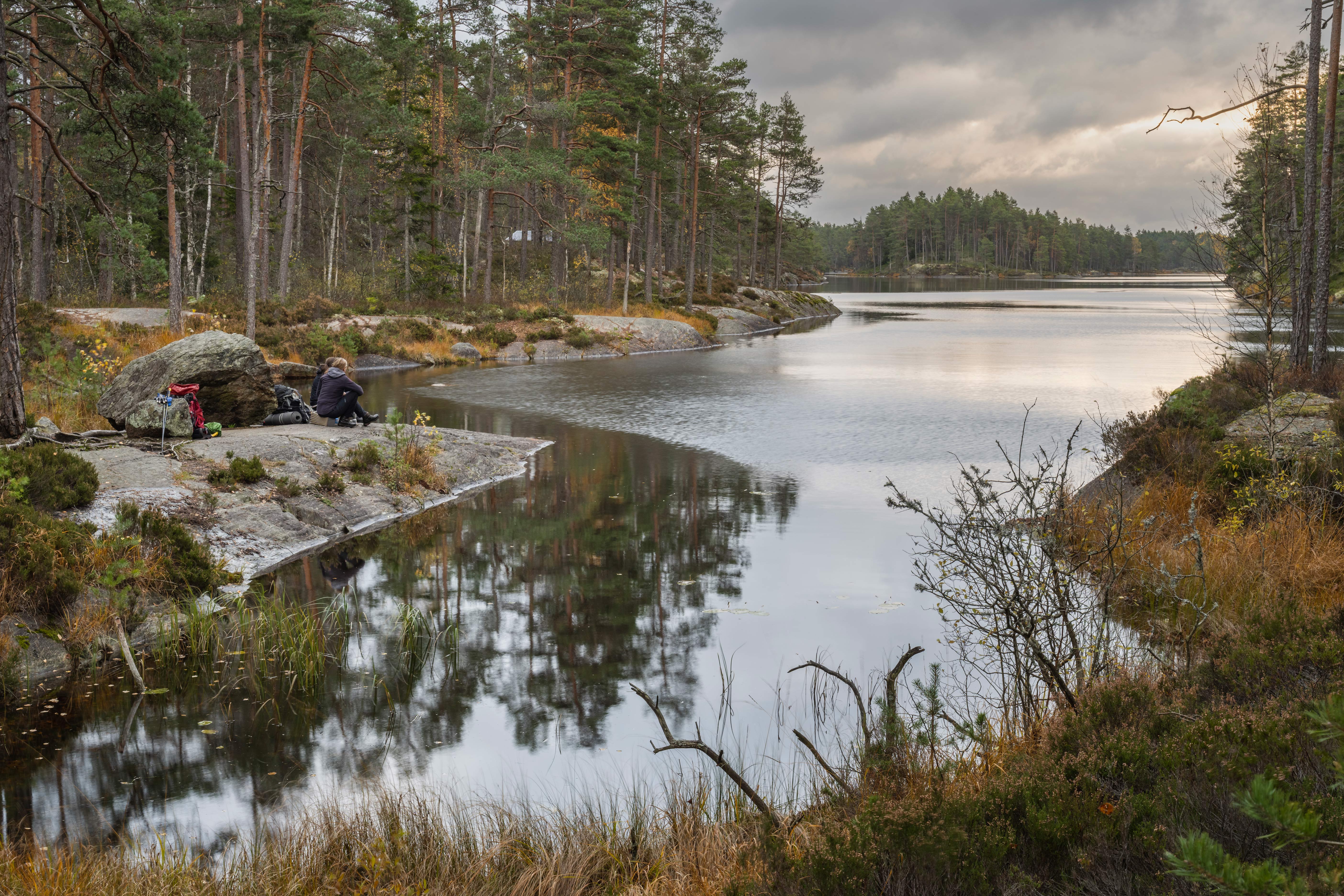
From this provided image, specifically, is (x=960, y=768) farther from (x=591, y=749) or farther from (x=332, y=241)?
(x=332, y=241)

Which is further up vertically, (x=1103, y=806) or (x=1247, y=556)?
(x=1247, y=556)

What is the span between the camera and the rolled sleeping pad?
51.3 feet

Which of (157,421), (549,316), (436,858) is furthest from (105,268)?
(436,858)

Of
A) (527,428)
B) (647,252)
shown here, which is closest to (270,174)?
(647,252)

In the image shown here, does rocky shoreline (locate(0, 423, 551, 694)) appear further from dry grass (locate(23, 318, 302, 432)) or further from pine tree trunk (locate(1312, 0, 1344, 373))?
pine tree trunk (locate(1312, 0, 1344, 373))

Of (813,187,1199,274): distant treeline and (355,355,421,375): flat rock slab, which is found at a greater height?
(813,187,1199,274): distant treeline

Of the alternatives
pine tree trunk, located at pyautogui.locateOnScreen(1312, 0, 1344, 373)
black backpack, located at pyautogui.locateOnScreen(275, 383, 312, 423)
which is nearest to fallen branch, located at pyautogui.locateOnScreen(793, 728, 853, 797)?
black backpack, located at pyautogui.locateOnScreen(275, 383, 312, 423)

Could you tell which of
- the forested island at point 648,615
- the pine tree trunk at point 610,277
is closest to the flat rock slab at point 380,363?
the forested island at point 648,615

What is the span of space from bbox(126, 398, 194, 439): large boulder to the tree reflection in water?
3.86 metres

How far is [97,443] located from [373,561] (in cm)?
Result: 456

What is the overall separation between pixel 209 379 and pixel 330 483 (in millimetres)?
3673

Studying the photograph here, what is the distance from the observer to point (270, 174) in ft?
142

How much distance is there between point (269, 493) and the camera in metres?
11.6

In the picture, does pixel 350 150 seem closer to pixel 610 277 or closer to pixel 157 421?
pixel 610 277
